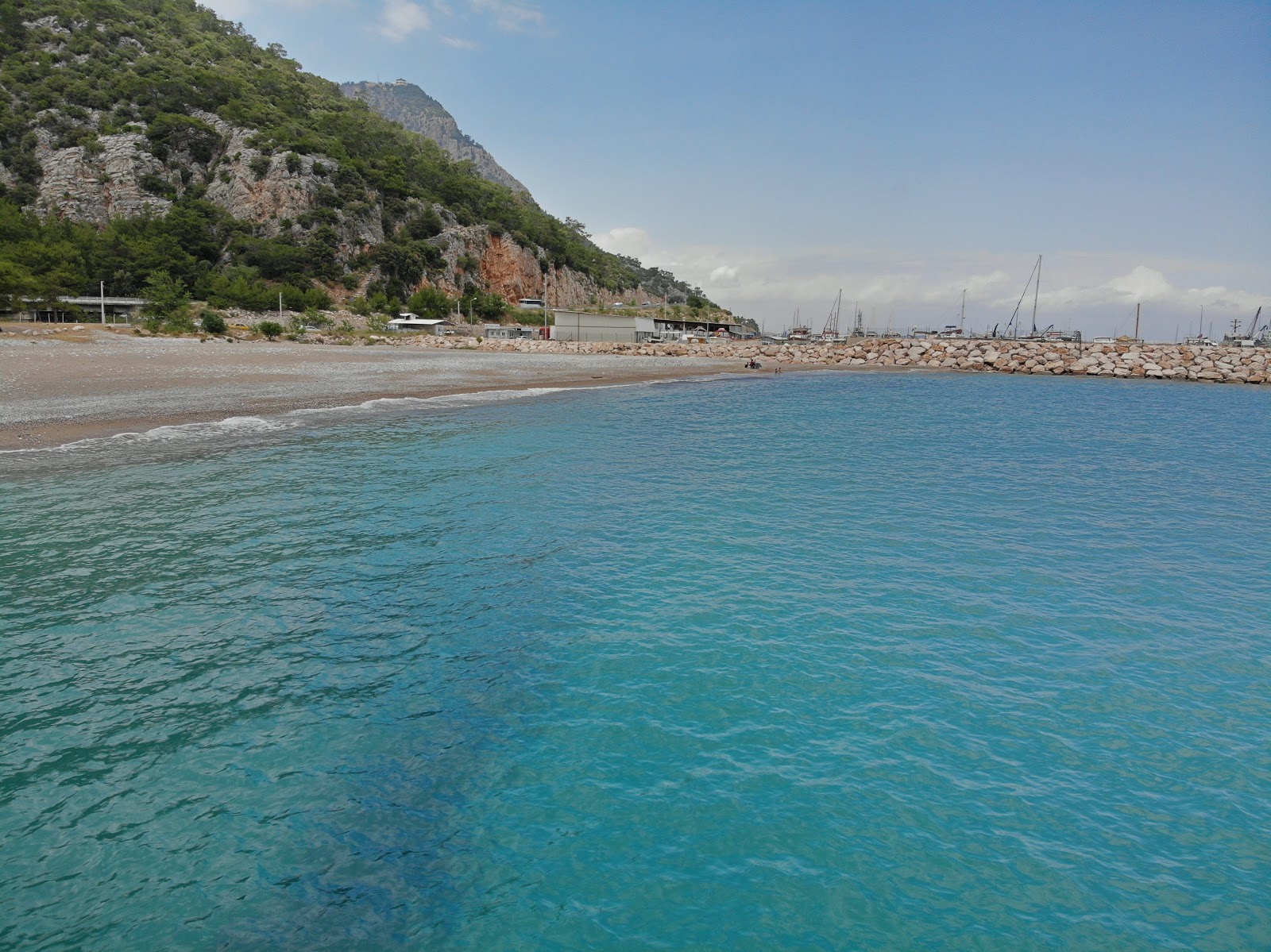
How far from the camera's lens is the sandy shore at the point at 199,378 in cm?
2267

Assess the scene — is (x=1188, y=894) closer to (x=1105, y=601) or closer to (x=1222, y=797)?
(x=1222, y=797)

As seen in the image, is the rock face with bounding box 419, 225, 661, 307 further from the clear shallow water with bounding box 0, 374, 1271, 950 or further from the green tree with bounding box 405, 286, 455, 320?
the clear shallow water with bounding box 0, 374, 1271, 950

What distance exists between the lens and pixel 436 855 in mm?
5164

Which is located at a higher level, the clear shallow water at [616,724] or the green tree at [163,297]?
the green tree at [163,297]

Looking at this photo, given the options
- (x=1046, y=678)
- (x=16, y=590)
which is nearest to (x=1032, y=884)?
(x=1046, y=678)

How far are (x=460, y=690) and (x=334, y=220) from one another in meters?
119

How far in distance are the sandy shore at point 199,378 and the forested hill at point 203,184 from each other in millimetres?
38533

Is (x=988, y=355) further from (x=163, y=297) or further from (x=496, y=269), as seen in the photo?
A: (x=163, y=297)

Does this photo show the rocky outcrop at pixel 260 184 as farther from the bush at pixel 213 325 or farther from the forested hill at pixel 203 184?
the bush at pixel 213 325

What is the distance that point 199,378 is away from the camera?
108 feet

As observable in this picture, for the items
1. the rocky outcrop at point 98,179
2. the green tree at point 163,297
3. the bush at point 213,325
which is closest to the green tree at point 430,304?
the green tree at point 163,297

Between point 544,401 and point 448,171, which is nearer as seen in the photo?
point 544,401

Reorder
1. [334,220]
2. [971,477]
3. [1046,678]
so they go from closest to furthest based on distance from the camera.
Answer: [1046,678], [971,477], [334,220]

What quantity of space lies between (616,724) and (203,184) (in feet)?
430
